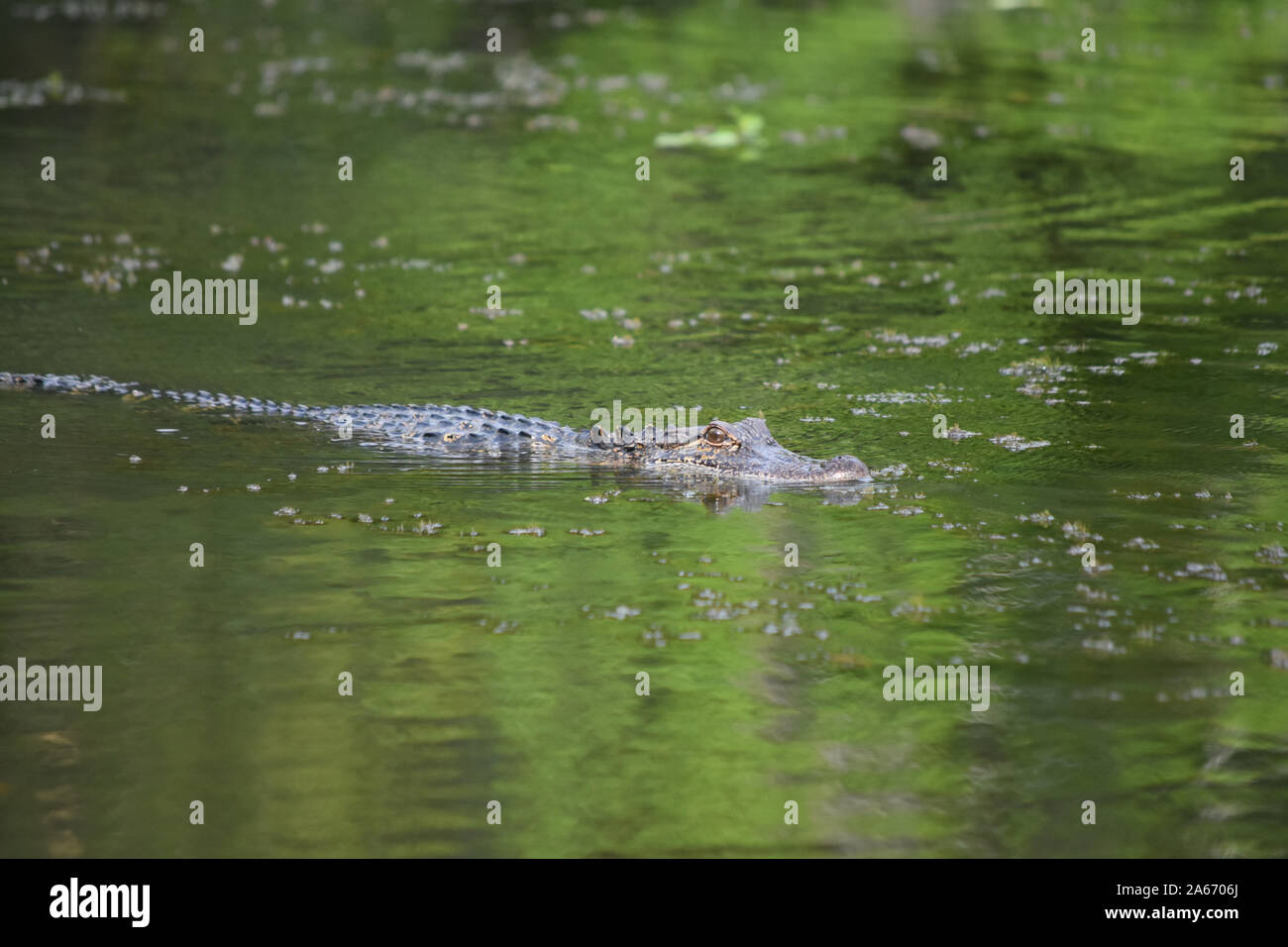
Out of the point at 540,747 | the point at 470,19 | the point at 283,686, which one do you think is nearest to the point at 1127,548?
the point at 540,747

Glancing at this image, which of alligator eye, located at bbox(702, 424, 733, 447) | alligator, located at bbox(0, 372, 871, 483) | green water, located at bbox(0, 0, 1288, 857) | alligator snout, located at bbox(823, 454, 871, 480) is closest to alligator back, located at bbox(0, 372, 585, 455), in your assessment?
alligator, located at bbox(0, 372, 871, 483)

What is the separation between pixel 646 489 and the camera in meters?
10.5

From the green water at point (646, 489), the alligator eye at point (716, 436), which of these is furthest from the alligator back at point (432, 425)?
the alligator eye at point (716, 436)

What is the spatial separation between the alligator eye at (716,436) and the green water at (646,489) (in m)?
0.60

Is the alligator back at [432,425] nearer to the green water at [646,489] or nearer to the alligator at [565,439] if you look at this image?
the alligator at [565,439]

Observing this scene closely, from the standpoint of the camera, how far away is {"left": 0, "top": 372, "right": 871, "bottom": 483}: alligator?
1059 cm

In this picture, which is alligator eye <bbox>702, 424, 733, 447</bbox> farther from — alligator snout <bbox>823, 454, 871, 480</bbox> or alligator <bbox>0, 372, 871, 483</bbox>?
alligator snout <bbox>823, 454, 871, 480</bbox>

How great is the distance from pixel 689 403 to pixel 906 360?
233 cm

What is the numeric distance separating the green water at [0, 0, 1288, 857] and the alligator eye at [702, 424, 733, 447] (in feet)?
1.96

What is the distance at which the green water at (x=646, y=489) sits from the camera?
6.34 meters

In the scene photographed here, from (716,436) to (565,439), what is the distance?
1.25 meters

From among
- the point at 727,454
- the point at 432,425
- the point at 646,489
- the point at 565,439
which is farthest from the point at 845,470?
the point at 432,425

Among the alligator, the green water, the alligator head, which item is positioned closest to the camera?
the green water
